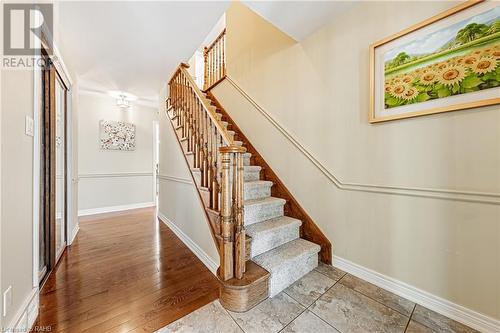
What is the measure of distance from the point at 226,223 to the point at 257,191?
0.87 m

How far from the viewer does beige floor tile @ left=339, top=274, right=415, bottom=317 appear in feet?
4.46

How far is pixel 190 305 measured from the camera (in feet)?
4.69

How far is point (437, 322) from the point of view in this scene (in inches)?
48.8

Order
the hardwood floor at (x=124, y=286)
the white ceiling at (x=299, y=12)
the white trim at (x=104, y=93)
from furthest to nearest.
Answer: the white trim at (x=104, y=93), the white ceiling at (x=299, y=12), the hardwood floor at (x=124, y=286)

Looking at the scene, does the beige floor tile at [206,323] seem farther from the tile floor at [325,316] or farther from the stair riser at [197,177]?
the stair riser at [197,177]

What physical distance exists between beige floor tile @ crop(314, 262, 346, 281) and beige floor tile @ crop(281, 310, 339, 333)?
1.72 feet

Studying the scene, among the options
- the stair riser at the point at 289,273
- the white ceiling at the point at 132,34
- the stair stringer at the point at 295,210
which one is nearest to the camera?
the stair riser at the point at 289,273

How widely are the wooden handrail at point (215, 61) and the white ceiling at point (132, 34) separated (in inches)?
35.6

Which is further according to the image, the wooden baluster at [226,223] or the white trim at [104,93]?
the white trim at [104,93]

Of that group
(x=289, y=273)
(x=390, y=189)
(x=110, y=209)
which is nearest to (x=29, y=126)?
(x=289, y=273)

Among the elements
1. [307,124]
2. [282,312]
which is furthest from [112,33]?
[282,312]

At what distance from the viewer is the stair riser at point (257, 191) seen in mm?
2141

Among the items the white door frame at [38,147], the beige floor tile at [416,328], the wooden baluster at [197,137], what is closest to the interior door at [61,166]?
the white door frame at [38,147]

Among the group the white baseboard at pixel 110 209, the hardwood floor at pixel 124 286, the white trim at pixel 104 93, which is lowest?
the hardwood floor at pixel 124 286
